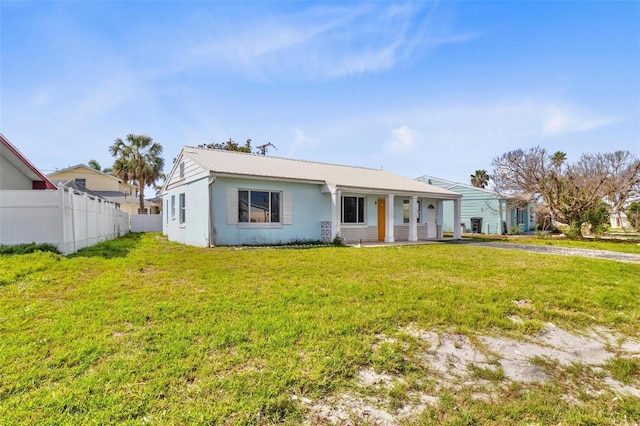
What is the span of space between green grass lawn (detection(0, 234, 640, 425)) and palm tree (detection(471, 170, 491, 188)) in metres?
34.7

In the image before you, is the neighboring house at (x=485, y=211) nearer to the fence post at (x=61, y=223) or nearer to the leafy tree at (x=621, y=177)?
the leafy tree at (x=621, y=177)

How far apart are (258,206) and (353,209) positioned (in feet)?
15.9

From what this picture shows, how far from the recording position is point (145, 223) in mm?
23656

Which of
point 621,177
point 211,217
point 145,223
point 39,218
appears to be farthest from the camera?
point 145,223

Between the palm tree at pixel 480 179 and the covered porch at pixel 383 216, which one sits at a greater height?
the palm tree at pixel 480 179

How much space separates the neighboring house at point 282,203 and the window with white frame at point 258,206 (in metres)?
0.04

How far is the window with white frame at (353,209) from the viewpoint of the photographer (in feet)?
49.8

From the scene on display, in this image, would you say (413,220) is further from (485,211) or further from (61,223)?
(61,223)

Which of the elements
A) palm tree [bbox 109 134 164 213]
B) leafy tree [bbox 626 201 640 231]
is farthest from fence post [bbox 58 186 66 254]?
leafy tree [bbox 626 201 640 231]

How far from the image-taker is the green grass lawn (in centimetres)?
241

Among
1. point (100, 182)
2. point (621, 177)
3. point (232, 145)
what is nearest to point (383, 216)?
point (621, 177)

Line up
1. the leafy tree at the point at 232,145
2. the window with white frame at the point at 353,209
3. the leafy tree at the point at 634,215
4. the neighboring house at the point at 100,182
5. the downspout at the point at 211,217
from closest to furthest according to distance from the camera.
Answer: the downspout at the point at 211,217
the window with white frame at the point at 353,209
the leafy tree at the point at 634,215
the neighboring house at the point at 100,182
the leafy tree at the point at 232,145

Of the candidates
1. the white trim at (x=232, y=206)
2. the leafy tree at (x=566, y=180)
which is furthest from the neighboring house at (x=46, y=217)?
the leafy tree at (x=566, y=180)

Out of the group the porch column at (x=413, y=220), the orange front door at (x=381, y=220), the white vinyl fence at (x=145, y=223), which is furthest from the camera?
the white vinyl fence at (x=145, y=223)
